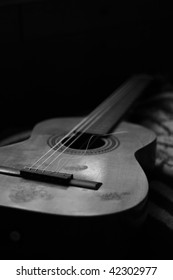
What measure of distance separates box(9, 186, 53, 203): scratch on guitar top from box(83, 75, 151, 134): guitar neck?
414 millimetres

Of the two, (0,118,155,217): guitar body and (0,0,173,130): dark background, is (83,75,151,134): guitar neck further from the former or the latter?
(0,0,173,130): dark background

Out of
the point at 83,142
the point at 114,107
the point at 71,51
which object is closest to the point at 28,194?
the point at 83,142

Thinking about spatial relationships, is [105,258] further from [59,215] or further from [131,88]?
[131,88]

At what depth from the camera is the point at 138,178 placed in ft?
3.18

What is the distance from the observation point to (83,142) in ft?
4.16

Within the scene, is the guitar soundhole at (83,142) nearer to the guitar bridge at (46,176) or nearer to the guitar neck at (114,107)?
the guitar neck at (114,107)

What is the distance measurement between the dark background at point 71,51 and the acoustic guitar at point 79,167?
64cm

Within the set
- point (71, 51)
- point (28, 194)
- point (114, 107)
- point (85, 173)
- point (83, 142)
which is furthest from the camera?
point (71, 51)

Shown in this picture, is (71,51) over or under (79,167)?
over

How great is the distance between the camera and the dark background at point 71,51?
1896 mm

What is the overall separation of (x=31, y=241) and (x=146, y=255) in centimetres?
37

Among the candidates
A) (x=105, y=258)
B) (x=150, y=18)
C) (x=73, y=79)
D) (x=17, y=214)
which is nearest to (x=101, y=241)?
(x=105, y=258)

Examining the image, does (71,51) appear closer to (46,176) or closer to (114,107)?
(114,107)

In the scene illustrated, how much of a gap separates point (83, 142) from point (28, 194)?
429 millimetres
